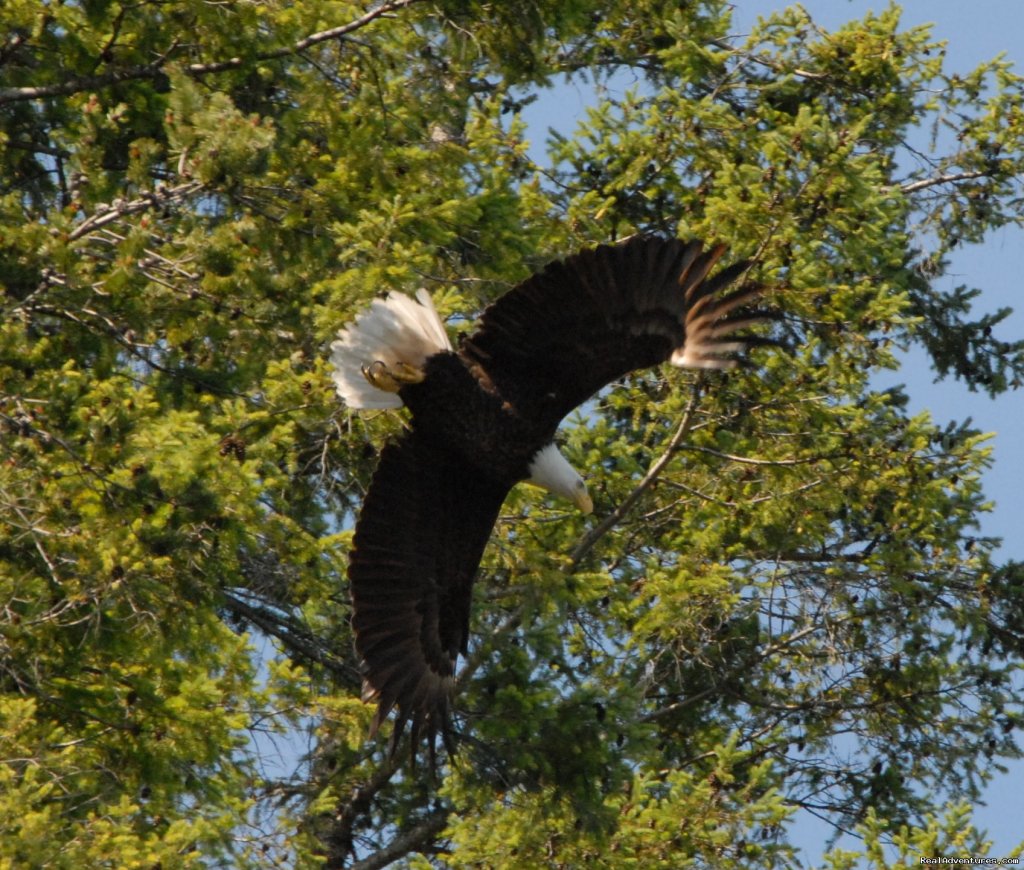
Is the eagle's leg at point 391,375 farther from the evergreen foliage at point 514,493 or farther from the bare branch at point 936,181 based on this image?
the bare branch at point 936,181

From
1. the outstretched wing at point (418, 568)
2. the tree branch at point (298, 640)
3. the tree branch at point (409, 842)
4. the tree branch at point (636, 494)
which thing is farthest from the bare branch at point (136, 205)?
the tree branch at point (409, 842)

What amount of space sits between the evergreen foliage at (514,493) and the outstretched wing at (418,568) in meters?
0.21

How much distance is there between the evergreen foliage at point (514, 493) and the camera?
7.44 metres

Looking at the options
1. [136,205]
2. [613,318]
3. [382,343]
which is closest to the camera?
[136,205]

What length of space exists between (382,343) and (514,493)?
62.7 inches

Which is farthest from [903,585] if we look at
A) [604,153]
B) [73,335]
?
[73,335]

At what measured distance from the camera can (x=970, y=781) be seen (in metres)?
11.5

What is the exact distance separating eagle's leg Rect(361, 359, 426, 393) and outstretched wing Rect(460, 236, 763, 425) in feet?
1.08

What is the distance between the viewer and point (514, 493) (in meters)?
9.77

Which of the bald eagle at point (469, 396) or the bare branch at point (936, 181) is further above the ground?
the bare branch at point (936, 181)

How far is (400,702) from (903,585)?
3.61 meters

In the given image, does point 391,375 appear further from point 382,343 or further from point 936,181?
point 936,181

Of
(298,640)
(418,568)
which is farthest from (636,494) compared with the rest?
(298,640)

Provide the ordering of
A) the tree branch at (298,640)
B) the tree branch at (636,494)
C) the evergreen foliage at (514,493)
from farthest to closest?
1. the tree branch at (298,640)
2. the tree branch at (636,494)
3. the evergreen foliage at (514,493)
